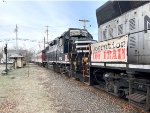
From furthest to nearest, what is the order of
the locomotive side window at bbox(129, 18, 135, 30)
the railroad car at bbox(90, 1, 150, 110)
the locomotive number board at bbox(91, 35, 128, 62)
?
the locomotive side window at bbox(129, 18, 135, 30) → the locomotive number board at bbox(91, 35, 128, 62) → the railroad car at bbox(90, 1, 150, 110)

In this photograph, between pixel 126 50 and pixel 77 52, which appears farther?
pixel 77 52

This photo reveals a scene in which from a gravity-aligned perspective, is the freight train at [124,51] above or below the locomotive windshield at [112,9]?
below

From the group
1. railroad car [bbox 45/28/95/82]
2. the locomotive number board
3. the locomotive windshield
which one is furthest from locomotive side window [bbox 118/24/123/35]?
railroad car [bbox 45/28/95/82]

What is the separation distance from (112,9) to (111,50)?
5.87ft

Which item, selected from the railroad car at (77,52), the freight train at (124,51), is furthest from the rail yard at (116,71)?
the railroad car at (77,52)

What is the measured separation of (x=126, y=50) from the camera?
9.38 m

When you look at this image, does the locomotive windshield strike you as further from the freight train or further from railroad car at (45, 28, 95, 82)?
railroad car at (45, 28, 95, 82)

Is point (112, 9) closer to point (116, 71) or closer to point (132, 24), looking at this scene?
point (132, 24)

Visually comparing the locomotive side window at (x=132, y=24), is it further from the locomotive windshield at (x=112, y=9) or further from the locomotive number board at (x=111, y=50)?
the locomotive number board at (x=111, y=50)

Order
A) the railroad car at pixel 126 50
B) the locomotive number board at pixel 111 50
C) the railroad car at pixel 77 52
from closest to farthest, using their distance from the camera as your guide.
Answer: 1. the railroad car at pixel 126 50
2. the locomotive number board at pixel 111 50
3. the railroad car at pixel 77 52

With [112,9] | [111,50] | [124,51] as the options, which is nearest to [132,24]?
[124,51]

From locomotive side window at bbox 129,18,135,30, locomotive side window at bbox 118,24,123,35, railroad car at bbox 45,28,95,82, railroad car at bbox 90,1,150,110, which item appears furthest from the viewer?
railroad car at bbox 45,28,95,82

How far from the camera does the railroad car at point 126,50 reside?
8633mm

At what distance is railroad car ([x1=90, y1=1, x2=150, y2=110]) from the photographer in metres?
8.63
